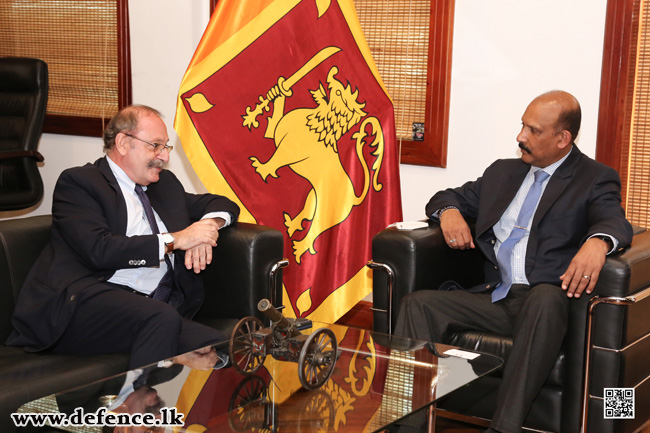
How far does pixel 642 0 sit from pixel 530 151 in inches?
45.9

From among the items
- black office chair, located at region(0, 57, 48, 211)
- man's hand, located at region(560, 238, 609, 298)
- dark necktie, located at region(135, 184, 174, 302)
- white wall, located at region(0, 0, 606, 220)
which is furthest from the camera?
black office chair, located at region(0, 57, 48, 211)

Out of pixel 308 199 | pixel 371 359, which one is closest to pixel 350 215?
pixel 308 199

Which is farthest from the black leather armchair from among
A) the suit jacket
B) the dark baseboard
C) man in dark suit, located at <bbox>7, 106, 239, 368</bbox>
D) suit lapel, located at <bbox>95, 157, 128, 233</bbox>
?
the dark baseboard

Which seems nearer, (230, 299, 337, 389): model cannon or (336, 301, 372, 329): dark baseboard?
(230, 299, 337, 389): model cannon

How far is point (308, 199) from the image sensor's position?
3.41 metres

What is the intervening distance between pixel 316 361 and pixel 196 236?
0.92 metres

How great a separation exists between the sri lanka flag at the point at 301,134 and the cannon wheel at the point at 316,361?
1.21 m

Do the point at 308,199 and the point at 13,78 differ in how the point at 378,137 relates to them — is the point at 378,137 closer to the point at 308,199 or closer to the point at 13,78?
the point at 308,199

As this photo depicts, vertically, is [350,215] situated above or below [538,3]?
below

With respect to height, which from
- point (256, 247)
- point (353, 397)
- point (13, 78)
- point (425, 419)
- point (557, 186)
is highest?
point (13, 78)

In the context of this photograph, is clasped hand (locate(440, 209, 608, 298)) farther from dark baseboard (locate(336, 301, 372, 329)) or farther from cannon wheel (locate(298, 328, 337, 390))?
dark baseboard (locate(336, 301, 372, 329))

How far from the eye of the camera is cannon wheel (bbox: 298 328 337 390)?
79.4 inches

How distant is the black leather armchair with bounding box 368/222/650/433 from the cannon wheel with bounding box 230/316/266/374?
3.06ft

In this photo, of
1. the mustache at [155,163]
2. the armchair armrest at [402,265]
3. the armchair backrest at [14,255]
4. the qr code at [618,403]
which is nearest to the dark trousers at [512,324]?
the armchair armrest at [402,265]
